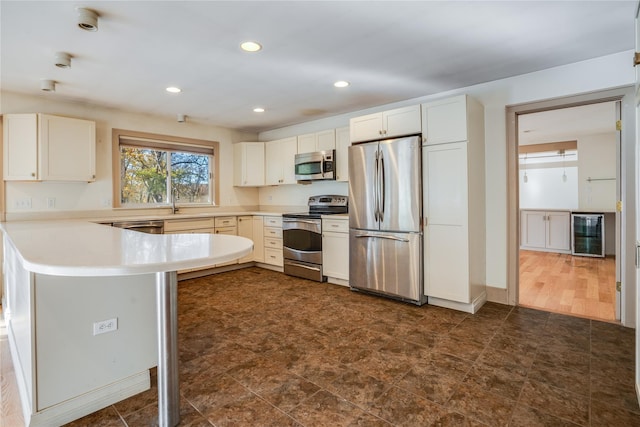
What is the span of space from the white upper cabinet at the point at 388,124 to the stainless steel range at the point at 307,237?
1.12 m

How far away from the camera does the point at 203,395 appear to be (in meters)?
1.91

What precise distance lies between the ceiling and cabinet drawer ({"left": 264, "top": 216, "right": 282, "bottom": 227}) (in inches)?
72.0

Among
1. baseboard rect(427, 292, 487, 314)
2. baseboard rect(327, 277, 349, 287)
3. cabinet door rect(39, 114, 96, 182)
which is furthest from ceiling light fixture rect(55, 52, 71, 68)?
baseboard rect(427, 292, 487, 314)

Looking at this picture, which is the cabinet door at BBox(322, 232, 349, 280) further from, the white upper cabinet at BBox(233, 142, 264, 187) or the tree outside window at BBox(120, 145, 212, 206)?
the tree outside window at BBox(120, 145, 212, 206)

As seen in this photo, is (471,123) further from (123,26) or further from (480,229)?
(123,26)

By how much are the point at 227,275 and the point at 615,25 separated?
489 centimetres

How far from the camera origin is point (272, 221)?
5.05 m

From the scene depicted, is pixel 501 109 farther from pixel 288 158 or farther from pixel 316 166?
pixel 288 158

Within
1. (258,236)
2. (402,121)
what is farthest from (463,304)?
(258,236)

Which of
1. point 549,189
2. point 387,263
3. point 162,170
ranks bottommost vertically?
point 387,263

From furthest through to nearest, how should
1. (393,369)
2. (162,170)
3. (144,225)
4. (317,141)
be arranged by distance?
(162,170), (317,141), (144,225), (393,369)

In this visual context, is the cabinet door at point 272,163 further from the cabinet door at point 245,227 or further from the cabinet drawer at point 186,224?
the cabinet drawer at point 186,224

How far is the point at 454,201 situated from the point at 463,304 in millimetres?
1035

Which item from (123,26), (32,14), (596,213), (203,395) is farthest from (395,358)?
(596,213)
